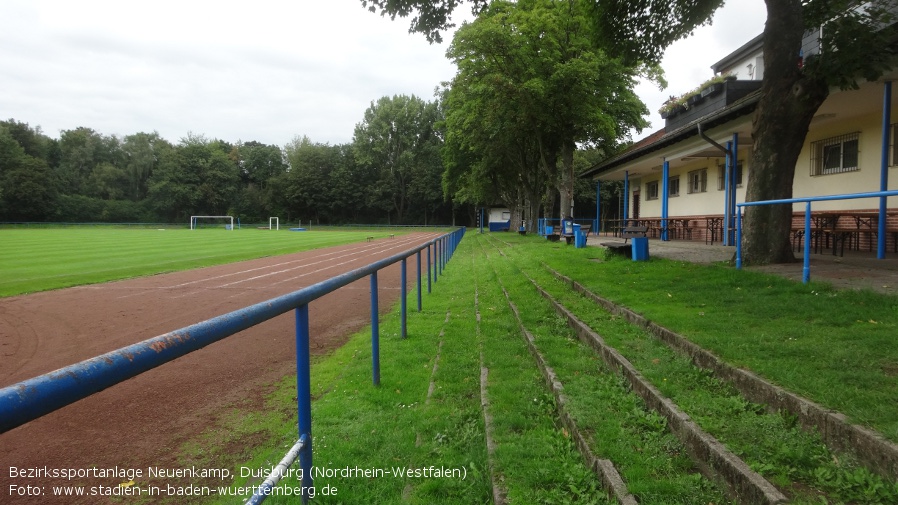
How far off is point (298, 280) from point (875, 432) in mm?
11880

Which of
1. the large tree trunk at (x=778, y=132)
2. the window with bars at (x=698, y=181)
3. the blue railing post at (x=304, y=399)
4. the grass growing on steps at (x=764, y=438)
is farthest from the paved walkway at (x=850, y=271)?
the window with bars at (x=698, y=181)

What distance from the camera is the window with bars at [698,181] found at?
20170 millimetres

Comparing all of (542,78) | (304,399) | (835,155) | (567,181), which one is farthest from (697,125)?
(304,399)

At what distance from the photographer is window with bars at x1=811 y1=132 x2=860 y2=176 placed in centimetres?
1267

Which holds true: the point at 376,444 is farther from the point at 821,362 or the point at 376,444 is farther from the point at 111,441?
the point at 821,362

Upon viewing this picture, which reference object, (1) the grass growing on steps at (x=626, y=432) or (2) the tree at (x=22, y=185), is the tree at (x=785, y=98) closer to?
(1) the grass growing on steps at (x=626, y=432)

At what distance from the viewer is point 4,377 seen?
5062mm

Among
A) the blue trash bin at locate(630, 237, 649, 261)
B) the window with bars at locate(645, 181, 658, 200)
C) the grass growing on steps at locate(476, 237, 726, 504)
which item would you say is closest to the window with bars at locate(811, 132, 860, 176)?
the blue trash bin at locate(630, 237, 649, 261)

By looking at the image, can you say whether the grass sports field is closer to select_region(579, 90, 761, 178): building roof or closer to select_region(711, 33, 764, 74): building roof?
select_region(579, 90, 761, 178): building roof

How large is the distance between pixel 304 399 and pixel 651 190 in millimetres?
26487

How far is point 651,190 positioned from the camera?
2634 centimetres

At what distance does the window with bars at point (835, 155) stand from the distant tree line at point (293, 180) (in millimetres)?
57220

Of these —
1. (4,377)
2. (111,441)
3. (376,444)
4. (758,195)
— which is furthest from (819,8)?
(4,377)

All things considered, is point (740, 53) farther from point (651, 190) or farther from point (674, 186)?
point (651, 190)
